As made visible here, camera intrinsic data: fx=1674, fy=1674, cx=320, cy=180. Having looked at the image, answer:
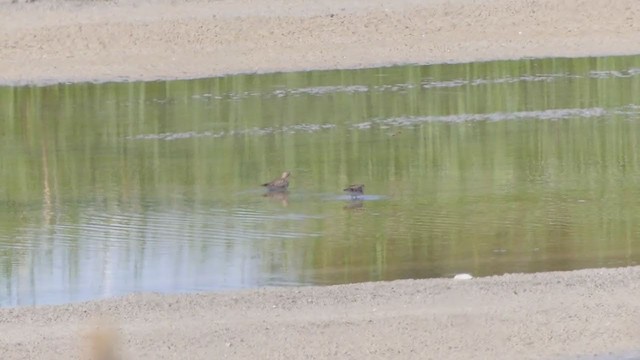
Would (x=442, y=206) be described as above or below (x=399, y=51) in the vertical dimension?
below

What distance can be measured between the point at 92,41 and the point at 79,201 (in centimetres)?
946

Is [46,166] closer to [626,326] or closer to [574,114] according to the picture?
[574,114]

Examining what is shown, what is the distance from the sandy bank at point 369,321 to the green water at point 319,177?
36.6 inches

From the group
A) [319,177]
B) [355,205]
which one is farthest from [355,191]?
[319,177]

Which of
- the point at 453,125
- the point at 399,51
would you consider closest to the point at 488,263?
the point at 453,125

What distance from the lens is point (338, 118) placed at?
19.1m

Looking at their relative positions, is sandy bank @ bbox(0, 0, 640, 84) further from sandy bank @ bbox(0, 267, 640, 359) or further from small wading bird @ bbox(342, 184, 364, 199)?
sandy bank @ bbox(0, 267, 640, 359)

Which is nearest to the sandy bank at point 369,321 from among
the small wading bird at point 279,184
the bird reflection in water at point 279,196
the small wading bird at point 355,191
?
the small wading bird at point 355,191

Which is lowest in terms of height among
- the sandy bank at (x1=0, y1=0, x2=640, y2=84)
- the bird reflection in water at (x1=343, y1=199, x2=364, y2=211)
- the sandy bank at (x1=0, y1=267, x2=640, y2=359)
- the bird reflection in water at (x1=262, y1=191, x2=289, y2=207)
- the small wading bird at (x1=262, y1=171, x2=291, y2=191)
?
the sandy bank at (x1=0, y1=267, x2=640, y2=359)

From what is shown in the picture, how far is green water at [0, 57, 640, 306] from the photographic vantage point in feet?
38.6

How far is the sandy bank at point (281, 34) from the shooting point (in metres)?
23.2

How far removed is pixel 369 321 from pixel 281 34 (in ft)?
49.2

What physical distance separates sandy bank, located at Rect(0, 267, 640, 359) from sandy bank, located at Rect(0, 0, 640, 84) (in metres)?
12.9

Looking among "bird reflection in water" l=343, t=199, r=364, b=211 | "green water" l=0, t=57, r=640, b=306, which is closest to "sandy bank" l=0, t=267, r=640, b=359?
"green water" l=0, t=57, r=640, b=306
